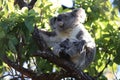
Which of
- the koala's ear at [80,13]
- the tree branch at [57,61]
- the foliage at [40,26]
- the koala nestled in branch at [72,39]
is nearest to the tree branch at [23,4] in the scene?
the foliage at [40,26]

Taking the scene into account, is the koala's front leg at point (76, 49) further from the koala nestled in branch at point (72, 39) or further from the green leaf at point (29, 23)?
the green leaf at point (29, 23)

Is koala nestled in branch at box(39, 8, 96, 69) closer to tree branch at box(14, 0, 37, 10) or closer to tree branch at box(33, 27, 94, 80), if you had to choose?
tree branch at box(14, 0, 37, 10)

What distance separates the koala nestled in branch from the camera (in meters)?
5.33

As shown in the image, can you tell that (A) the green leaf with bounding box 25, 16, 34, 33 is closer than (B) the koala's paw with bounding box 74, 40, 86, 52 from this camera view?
Yes

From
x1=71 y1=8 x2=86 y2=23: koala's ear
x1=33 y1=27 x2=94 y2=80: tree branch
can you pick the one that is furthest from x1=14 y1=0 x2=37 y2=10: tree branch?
x1=71 y1=8 x2=86 y2=23: koala's ear

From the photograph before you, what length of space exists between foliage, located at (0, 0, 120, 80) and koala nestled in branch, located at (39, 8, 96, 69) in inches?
4.4

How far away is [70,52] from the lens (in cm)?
538

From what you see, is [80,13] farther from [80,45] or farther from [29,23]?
[29,23]

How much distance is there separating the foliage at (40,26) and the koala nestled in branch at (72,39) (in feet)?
0.37

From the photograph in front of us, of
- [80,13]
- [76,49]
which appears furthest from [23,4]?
[76,49]

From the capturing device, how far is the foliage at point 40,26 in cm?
384

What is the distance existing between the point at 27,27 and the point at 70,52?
172 cm

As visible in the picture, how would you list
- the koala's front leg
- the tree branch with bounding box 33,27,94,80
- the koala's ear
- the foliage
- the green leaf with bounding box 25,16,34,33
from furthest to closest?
1. the koala's front leg
2. the koala's ear
3. the tree branch with bounding box 33,27,94,80
4. the foliage
5. the green leaf with bounding box 25,16,34,33

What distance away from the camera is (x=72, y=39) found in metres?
5.64
